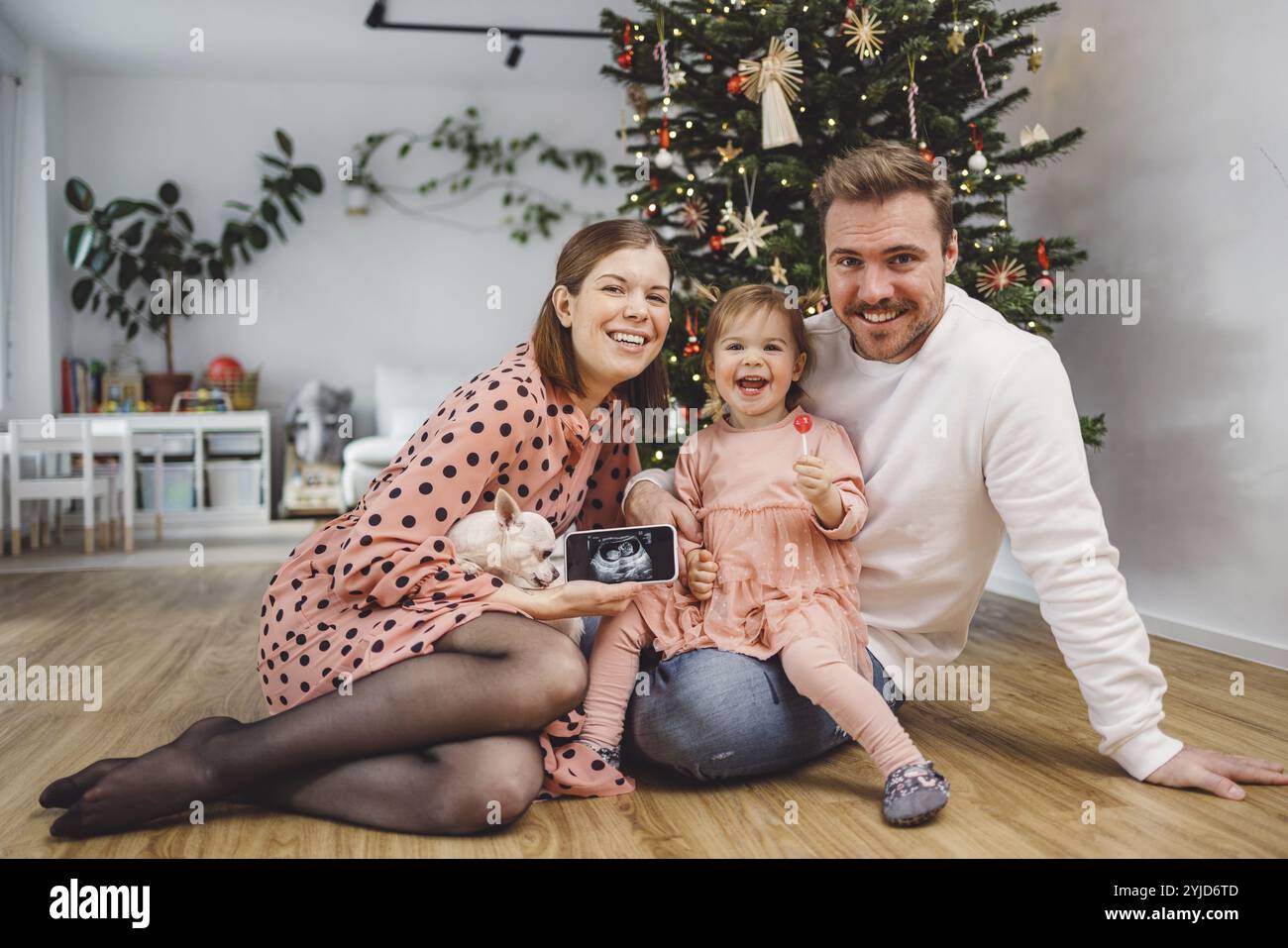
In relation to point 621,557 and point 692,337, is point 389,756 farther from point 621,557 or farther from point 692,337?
point 692,337

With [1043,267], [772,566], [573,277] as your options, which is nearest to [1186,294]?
[1043,267]

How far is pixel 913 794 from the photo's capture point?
133 centimetres

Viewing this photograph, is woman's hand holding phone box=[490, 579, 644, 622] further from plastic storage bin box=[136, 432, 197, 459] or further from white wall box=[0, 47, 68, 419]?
white wall box=[0, 47, 68, 419]

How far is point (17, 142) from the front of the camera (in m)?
5.51

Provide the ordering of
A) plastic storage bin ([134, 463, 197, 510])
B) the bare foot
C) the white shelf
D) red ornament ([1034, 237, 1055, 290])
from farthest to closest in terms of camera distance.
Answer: plastic storage bin ([134, 463, 197, 510]) → the white shelf → red ornament ([1034, 237, 1055, 290]) → the bare foot

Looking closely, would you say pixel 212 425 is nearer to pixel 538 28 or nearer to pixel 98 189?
pixel 98 189

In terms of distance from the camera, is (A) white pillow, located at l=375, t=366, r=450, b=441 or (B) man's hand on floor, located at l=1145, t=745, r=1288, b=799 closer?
(B) man's hand on floor, located at l=1145, t=745, r=1288, b=799

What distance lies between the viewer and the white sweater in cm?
143

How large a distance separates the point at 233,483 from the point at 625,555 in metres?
5.09

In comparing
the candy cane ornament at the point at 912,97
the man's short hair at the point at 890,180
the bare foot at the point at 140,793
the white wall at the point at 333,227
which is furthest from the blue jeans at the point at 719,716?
the white wall at the point at 333,227

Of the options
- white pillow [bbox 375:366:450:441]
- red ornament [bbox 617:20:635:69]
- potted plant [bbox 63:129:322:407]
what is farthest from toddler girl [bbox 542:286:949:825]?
potted plant [bbox 63:129:322:407]
